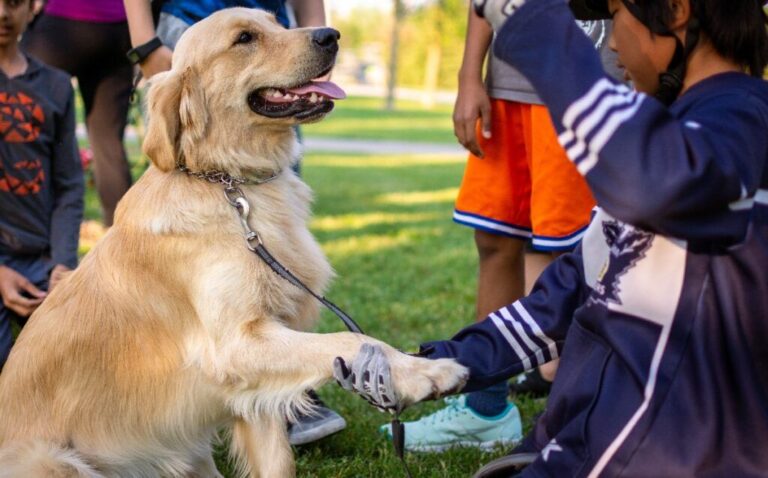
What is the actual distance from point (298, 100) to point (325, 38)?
10.2 inches

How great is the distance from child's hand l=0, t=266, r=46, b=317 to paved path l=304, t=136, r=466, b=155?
16327 millimetres

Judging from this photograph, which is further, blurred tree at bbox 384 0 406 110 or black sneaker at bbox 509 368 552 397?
blurred tree at bbox 384 0 406 110

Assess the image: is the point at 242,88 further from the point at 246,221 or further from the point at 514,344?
the point at 514,344

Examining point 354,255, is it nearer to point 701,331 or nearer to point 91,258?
point 91,258

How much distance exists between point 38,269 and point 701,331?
3.26 metres

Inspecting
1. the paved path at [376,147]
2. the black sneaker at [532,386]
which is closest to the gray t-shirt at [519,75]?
the black sneaker at [532,386]

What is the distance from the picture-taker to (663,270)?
1821 mm

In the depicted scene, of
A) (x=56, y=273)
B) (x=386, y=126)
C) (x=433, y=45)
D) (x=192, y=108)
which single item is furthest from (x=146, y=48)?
(x=433, y=45)

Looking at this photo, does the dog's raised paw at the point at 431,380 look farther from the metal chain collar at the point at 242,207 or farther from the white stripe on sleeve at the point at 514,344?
the metal chain collar at the point at 242,207

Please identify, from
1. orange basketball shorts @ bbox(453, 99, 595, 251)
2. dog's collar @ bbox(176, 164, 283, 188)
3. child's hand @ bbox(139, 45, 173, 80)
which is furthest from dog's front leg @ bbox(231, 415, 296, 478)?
child's hand @ bbox(139, 45, 173, 80)

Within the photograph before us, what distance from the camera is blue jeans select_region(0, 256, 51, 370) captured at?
3.78 m

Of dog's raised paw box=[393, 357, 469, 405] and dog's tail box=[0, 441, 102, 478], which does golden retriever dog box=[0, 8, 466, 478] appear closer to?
dog's tail box=[0, 441, 102, 478]

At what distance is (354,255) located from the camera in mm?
7852

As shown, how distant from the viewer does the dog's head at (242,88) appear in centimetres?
308
